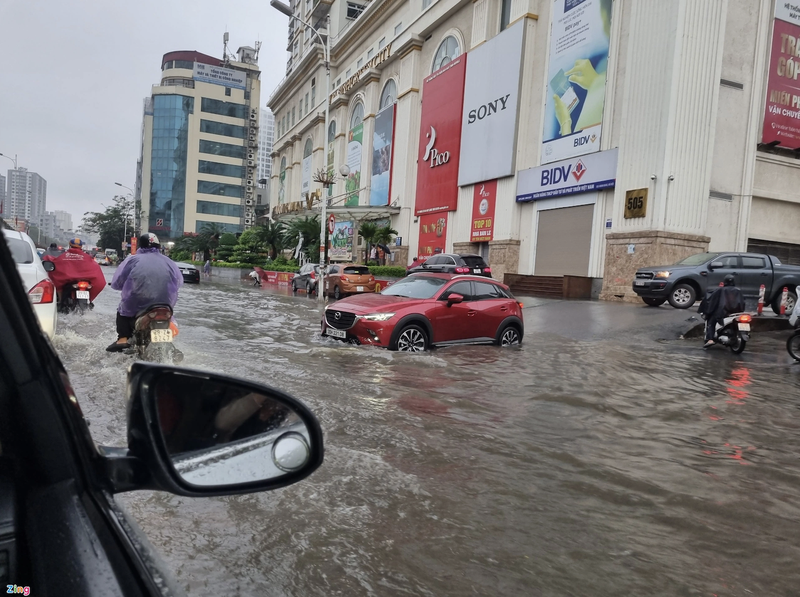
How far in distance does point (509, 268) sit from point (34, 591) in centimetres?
2773

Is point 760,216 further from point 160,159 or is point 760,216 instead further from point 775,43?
point 160,159

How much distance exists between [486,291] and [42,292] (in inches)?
279

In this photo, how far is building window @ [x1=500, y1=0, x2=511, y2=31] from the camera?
3056cm

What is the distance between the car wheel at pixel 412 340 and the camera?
9617 mm

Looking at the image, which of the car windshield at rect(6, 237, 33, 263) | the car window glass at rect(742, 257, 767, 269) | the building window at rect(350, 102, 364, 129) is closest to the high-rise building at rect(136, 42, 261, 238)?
the building window at rect(350, 102, 364, 129)

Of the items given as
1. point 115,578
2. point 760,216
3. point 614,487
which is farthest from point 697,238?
point 115,578

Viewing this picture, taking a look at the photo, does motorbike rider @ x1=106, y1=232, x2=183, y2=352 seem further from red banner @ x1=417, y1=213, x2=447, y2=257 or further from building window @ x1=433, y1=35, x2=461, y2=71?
building window @ x1=433, y1=35, x2=461, y2=71

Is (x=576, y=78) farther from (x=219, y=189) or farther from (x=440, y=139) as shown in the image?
(x=219, y=189)

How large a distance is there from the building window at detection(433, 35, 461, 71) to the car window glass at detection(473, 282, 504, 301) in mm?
26242

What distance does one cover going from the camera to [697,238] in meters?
20.8

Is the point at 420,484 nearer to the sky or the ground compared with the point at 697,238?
nearer to the ground

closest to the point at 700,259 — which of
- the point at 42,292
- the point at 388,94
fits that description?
the point at 42,292

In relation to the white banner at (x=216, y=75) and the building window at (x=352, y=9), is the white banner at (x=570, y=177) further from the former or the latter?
the white banner at (x=216, y=75)

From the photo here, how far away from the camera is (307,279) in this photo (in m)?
28.1
